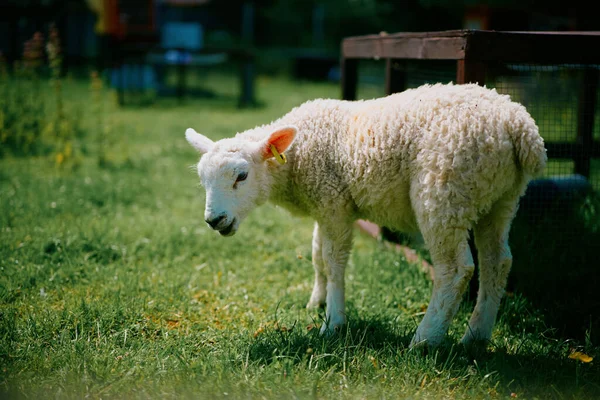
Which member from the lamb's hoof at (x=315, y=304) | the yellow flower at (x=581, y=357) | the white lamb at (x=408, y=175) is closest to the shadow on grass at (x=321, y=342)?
the white lamb at (x=408, y=175)

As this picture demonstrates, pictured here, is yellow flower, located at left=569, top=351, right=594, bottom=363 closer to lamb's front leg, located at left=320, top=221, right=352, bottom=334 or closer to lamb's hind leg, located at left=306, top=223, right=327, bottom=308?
lamb's front leg, located at left=320, top=221, right=352, bottom=334

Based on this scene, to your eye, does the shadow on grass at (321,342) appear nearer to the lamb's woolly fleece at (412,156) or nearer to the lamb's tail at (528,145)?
the lamb's woolly fleece at (412,156)

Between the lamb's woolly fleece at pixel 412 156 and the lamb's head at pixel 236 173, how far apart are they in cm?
17

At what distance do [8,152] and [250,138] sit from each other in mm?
6128

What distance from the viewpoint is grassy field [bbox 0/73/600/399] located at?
9.50 feet

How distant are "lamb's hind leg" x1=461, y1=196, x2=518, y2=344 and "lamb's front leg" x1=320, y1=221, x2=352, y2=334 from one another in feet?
2.56

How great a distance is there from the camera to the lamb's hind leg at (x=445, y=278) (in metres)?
3.18

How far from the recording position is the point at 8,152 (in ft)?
27.9

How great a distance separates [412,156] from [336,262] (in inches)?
34.5

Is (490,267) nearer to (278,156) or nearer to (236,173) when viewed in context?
(278,156)

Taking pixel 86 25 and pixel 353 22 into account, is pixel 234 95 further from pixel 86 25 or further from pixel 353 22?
pixel 86 25

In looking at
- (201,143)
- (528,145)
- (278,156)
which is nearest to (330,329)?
(278,156)

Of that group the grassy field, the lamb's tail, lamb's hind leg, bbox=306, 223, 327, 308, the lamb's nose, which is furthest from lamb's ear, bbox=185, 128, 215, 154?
the lamb's tail

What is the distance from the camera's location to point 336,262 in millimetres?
3703
